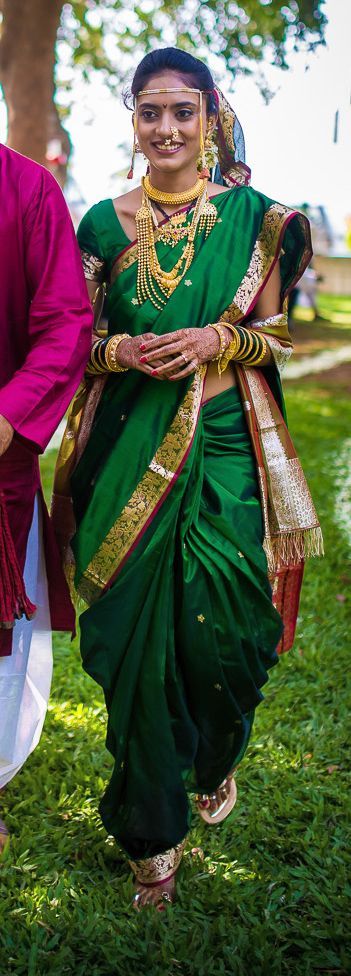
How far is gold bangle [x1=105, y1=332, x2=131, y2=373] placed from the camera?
280 cm

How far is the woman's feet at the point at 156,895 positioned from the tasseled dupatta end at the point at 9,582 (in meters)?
0.88

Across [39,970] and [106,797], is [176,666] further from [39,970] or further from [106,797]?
[39,970]

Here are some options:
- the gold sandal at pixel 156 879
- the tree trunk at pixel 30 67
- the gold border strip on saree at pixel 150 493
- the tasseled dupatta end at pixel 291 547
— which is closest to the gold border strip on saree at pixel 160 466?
the gold border strip on saree at pixel 150 493

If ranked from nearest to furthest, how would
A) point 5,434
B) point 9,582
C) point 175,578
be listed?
1. point 5,434
2. point 9,582
3. point 175,578

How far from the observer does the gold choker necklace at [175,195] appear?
9.48 feet

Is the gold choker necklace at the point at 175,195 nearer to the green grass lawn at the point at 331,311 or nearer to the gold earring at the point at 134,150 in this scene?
the gold earring at the point at 134,150

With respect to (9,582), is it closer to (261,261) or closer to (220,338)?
(220,338)

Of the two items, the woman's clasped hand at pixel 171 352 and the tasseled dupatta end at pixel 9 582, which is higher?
the woman's clasped hand at pixel 171 352

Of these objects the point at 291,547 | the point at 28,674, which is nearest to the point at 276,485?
the point at 291,547

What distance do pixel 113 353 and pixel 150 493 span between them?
402 millimetres

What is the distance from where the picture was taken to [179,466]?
277cm

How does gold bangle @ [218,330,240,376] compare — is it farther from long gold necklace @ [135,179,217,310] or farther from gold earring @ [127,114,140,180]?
gold earring @ [127,114,140,180]

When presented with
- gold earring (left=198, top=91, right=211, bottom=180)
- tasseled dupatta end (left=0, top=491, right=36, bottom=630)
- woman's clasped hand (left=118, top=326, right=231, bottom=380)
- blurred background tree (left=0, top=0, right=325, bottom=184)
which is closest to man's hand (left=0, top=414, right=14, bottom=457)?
tasseled dupatta end (left=0, top=491, right=36, bottom=630)

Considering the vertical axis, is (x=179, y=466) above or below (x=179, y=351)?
below
